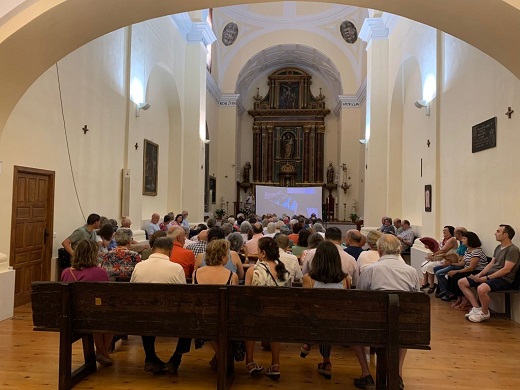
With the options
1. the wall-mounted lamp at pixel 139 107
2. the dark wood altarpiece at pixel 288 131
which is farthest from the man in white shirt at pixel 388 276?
the dark wood altarpiece at pixel 288 131

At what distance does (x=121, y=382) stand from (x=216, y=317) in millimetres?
1040

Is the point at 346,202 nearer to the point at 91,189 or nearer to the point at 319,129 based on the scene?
the point at 319,129

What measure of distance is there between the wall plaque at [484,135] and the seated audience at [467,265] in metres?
1.35

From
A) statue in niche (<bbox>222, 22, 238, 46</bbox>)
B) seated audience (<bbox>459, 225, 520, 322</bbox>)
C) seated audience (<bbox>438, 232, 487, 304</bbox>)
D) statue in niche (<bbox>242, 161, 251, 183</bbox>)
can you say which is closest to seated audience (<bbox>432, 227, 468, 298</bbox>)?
seated audience (<bbox>438, 232, 487, 304</bbox>)

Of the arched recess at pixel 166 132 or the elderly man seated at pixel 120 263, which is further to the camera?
the arched recess at pixel 166 132

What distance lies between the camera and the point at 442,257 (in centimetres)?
708

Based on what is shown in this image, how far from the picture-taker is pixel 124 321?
129 inches

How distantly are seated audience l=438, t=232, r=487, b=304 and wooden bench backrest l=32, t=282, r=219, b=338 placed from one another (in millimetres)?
4320

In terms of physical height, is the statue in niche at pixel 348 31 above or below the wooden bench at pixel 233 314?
above

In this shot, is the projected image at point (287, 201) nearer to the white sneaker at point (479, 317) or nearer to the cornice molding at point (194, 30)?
the cornice molding at point (194, 30)

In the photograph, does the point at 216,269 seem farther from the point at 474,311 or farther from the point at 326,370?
the point at 474,311

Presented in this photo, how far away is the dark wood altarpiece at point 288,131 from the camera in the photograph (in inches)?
860

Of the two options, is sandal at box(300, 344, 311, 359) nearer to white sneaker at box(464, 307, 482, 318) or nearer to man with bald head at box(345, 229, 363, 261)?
man with bald head at box(345, 229, 363, 261)

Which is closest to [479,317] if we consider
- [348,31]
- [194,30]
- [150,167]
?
[150,167]
